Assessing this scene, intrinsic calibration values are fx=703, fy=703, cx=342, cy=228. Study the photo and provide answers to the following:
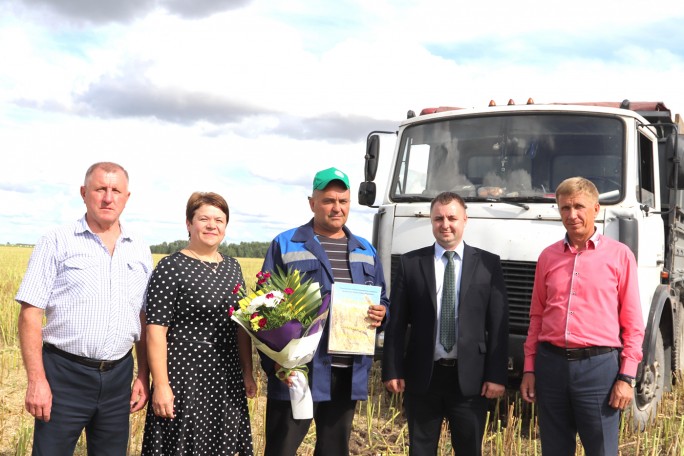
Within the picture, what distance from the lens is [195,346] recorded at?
3396mm

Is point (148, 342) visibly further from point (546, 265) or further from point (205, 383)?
point (546, 265)

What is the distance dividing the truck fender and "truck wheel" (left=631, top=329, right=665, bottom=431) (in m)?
0.11

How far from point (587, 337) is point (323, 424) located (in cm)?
141

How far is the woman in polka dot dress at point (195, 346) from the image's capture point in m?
3.32

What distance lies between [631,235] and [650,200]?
35.6 inches

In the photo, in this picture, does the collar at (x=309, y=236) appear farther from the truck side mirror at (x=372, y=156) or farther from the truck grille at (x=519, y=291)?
the truck side mirror at (x=372, y=156)

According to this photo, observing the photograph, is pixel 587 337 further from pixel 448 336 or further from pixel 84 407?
pixel 84 407

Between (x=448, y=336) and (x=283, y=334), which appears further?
(x=448, y=336)

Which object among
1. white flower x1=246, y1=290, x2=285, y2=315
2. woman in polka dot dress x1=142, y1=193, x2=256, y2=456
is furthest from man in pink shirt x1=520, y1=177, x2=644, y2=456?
woman in polka dot dress x1=142, y1=193, x2=256, y2=456

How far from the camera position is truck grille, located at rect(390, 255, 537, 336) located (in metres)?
5.62

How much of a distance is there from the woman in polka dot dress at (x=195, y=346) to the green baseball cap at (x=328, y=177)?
49cm

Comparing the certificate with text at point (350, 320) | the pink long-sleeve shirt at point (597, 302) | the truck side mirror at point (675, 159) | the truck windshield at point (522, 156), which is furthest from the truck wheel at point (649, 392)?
the certificate with text at point (350, 320)

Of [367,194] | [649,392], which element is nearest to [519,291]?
[649,392]

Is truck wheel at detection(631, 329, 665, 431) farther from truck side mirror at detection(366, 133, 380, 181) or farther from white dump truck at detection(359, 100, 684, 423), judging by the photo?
truck side mirror at detection(366, 133, 380, 181)
